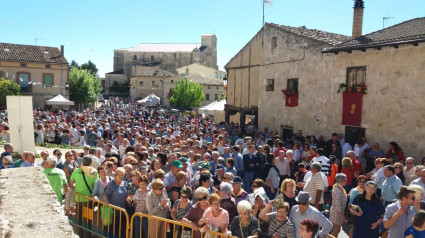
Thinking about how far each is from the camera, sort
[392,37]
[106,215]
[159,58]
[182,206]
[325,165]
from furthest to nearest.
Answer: [159,58] → [392,37] → [325,165] → [106,215] → [182,206]

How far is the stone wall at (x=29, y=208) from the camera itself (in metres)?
4.12

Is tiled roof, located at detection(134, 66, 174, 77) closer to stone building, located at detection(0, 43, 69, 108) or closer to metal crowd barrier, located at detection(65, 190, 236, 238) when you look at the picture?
stone building, located at detection(0, 43, 69, 108)

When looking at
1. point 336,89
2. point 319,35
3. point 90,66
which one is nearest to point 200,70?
point 90,66

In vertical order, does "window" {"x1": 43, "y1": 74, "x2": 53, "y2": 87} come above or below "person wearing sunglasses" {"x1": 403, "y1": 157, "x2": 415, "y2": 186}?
above

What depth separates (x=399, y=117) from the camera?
13570 mm

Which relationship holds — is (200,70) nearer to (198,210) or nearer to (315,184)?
(315,184)

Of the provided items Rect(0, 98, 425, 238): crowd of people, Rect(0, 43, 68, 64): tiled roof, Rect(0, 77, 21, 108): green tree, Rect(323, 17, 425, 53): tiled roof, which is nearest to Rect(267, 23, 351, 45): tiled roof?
Rect(323, 17, 425, 53): tiled roof

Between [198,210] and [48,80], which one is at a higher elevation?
[48,80]

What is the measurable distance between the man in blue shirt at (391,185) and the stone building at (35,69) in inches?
1570

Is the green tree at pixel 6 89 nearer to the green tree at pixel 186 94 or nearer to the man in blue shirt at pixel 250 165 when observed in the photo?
the green tree at pixel 186 94

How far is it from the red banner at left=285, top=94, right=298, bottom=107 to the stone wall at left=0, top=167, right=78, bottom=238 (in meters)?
14.7

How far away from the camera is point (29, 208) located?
4719mm

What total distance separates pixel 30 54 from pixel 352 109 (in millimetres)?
39809

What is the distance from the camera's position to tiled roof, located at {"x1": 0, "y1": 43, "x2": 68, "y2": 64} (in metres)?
41.6
